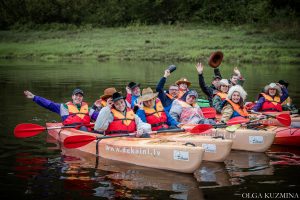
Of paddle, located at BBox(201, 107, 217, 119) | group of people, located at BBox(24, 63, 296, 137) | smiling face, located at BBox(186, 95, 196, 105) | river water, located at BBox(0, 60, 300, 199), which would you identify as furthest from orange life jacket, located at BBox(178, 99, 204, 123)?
river water, located at BBox(0, 60, 300, 199)

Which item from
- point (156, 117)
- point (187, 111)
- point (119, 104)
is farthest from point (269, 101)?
point (119, 104)

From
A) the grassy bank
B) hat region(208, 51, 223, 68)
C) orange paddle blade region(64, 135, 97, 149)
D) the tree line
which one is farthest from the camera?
the tree line

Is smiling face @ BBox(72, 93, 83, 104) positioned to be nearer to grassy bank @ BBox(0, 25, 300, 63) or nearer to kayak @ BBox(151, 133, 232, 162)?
kayak @ BBox(151, 133, 232, 162)

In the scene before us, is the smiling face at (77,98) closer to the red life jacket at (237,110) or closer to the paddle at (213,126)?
the paddle at (213,126)

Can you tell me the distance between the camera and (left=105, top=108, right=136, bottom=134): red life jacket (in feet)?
30.9

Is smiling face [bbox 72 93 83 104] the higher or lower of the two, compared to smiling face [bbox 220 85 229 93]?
lower

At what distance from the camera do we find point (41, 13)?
5756 centimetres

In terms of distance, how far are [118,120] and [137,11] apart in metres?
47.2

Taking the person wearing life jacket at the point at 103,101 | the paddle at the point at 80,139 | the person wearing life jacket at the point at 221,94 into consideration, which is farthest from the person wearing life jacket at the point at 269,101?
the paddle at the point at 80,139

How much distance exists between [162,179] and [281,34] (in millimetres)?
36127

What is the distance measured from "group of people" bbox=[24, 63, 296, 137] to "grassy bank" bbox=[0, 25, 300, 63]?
24.6 metres

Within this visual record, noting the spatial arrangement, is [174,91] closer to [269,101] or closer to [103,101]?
[103,101]

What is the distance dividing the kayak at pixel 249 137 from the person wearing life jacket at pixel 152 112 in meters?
0.50

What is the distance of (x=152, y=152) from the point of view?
8.58m
